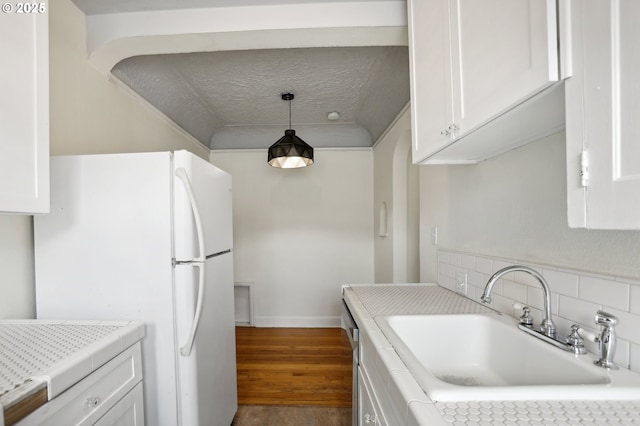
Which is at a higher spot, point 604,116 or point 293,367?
point 604,116

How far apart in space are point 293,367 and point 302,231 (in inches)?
64.5

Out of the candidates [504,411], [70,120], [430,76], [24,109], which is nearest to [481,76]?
[430,76]

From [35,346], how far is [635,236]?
5.94ft

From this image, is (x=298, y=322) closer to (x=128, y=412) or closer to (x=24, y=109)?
(x=128, y=412)

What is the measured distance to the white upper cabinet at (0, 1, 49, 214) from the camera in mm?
942

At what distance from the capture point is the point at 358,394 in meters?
1.35

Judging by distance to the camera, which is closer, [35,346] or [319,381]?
[35,346]

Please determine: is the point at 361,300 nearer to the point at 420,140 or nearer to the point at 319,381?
the point at 420,140

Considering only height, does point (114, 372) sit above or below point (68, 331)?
below

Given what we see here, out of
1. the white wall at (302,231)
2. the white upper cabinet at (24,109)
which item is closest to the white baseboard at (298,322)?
the white wall at (302,231)

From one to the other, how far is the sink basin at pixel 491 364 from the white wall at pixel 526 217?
0.25 metres

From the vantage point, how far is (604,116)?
569mm

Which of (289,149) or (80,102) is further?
(289,149)

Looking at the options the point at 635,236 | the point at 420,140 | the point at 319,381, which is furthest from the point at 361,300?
the point at 319,381
